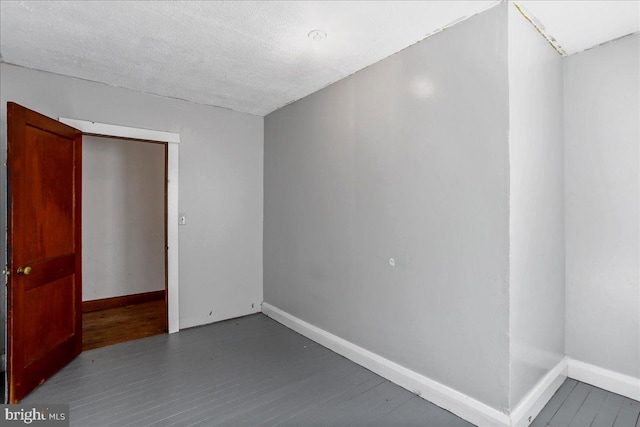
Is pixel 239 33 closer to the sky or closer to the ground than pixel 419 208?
closer to the sky

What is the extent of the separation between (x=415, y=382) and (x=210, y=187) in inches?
113

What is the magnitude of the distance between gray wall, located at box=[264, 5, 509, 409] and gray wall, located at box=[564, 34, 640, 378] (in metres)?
1.08

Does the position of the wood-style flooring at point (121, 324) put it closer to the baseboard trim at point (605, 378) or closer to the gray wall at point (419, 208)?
the gray wall at point (419, 208)

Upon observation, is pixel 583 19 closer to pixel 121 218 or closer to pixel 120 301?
pixel 121 218

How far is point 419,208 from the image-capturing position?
246 centimetres

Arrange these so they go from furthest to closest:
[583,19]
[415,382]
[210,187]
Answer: [210,187] < [415,382] < [583,19]

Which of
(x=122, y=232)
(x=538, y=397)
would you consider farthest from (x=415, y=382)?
(x=122, y=232)

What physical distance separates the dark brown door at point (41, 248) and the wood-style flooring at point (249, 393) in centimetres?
22

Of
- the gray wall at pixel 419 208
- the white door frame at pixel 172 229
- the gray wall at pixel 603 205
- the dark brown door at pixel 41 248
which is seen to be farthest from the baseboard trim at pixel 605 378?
the dark brown door at pixel 41 248

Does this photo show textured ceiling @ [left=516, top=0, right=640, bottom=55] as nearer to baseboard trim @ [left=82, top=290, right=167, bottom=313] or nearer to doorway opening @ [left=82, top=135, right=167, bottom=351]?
doorway opening @ [left=82, top=135, right=167, bottom=351]

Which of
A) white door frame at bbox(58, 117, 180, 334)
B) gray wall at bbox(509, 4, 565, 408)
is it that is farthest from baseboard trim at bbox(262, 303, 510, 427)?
white door frame at bbox(58, 117, 180, 334)

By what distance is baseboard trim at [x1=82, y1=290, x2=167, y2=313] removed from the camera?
445cm

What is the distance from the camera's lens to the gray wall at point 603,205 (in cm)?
236

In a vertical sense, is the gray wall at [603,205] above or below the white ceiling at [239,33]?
below
